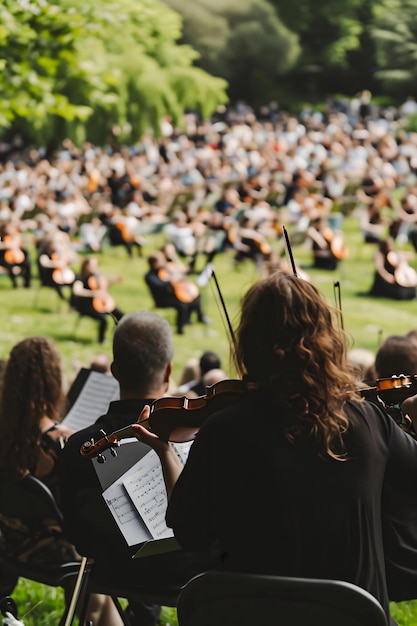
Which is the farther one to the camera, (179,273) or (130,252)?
(130,252)

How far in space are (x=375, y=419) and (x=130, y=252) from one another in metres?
19.3

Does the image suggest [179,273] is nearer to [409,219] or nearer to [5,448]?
[409,219]

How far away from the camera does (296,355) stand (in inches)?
94.9

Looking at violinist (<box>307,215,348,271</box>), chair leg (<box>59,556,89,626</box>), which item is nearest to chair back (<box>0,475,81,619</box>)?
chair leg (<box>59,556,89,626</box>)

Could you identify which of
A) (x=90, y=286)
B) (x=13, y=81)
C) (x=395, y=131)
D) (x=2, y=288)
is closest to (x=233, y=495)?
(x=13, y=81)

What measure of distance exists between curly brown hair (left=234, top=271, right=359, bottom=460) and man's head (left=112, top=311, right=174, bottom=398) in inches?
33.7

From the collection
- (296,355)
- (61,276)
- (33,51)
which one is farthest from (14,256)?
(296,355)

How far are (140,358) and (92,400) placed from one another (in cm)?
77

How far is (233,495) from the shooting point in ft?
7.80

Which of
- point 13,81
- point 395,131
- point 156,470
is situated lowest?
point 395,131

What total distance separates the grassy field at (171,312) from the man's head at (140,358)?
8.56m

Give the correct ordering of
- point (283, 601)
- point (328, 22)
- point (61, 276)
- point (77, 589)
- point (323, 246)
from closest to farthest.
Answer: point (283, 601) < point (77, 589) < point (61, 276) < point (328, 22) < point (323, 246)

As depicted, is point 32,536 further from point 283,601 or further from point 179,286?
point 179,286

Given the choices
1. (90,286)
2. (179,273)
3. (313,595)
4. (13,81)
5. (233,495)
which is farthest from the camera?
(179,273)
